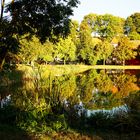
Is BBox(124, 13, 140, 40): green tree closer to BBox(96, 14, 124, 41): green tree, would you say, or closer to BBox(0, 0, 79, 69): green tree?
BBox(96, 14, 124, 41): green tree

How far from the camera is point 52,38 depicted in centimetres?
1313

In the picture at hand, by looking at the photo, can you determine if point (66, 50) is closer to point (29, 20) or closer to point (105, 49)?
point (105, 49)

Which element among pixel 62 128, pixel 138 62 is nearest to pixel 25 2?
pixel 62 128

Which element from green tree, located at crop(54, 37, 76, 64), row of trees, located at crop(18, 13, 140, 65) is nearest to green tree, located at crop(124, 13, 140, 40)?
row of trees, located at crop(18, 13, 140, 65)

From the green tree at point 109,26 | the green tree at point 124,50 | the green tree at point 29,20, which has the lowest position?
the green tree at point 29,20

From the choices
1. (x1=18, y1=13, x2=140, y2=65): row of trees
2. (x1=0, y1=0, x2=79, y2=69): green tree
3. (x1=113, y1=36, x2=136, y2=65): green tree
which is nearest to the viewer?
(x1=0, y1=0, x2=79, y2=69): green tree

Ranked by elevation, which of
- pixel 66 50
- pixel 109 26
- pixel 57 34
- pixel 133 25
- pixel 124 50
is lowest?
pixel 57 34

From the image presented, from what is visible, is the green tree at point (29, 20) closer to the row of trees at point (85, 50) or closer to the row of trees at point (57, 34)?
the row of trees at point (57, 34)

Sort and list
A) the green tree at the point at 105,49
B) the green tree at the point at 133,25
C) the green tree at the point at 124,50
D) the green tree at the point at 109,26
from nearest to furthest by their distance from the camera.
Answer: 1. the green tree at the point at 105,49
2. the green tree at the point at 124,50
3. the green tree at the point at 109,26
4. the green tree at the point at 133,25

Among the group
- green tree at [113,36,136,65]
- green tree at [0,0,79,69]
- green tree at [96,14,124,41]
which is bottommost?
green tree at [0,0,79,69]

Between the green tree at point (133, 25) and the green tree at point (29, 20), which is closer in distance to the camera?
the green tree at point (29, 20)

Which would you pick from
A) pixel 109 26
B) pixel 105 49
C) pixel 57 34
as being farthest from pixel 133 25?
pixel 57 34

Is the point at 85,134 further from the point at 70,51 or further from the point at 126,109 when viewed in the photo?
the point at 70,51

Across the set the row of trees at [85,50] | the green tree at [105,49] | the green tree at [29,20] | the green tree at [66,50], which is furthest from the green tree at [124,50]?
the green tree at [29,20]
